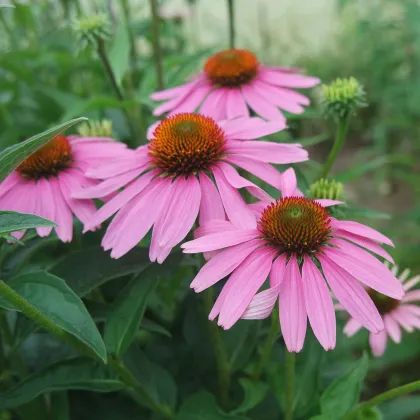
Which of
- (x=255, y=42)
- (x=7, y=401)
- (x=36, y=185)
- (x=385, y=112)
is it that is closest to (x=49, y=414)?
(x=7, y=401)

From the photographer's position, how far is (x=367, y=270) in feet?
1.68

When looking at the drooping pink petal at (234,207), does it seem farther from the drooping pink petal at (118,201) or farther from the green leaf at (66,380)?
the green leaf at (66,380)

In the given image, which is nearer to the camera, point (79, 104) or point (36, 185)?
point (36, 185)

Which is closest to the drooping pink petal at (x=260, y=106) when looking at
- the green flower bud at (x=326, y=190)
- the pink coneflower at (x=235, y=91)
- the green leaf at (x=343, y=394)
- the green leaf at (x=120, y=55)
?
the pink coneflower at (x=235, y=91)

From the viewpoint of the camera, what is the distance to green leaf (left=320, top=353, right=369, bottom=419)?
642 millimetres

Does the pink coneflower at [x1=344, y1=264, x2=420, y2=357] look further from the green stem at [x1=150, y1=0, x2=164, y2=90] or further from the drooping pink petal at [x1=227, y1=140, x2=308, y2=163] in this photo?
the green stem at [x1=150, y1=0, x2=164, y2=90]

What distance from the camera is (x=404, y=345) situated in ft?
4.46

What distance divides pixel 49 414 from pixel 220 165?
39cm

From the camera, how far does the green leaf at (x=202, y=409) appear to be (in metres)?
0.68

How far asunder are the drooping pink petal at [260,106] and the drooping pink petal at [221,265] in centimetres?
28

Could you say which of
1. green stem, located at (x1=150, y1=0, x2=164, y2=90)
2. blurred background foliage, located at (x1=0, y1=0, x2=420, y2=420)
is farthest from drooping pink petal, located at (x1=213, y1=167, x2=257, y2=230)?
green stem, located at (x1=150, y1=0, x2=164, y2=90)

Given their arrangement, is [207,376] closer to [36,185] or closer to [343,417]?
[343,417]

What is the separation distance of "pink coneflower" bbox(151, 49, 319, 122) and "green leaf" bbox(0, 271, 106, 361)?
1.06 ft

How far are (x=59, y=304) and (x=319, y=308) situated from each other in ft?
0.74
